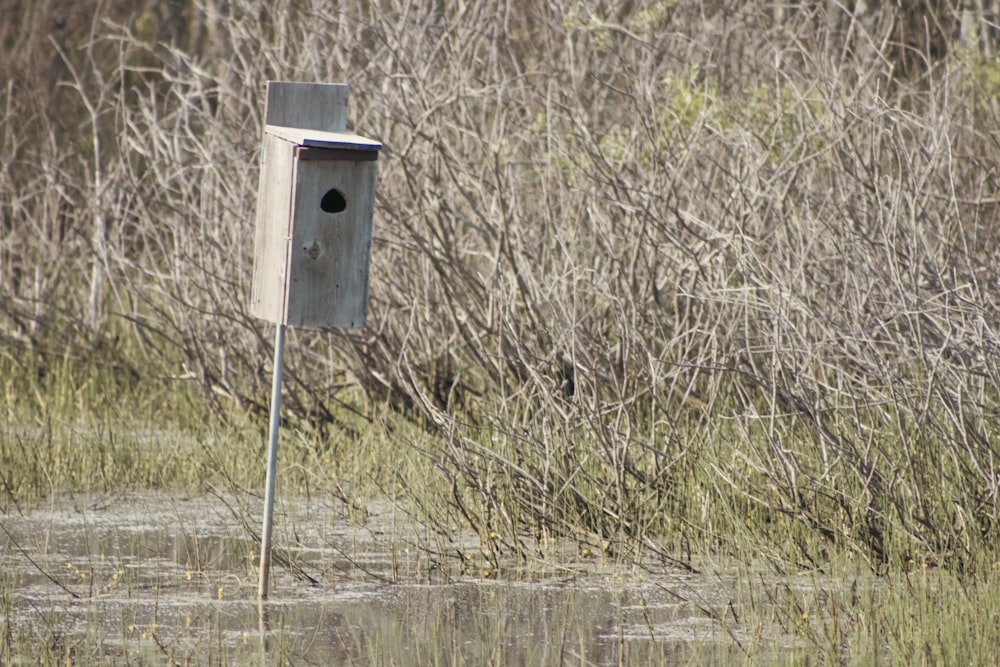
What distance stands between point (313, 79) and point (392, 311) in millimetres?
1239

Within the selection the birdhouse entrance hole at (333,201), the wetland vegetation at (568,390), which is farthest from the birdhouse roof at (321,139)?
the wetland vegetation at (568,390)

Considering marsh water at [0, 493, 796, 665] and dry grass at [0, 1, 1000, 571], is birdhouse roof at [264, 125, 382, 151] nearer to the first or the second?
dry grass at [0, 1, 1000, 571]

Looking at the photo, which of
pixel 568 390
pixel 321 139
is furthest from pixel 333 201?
pixel 568 390

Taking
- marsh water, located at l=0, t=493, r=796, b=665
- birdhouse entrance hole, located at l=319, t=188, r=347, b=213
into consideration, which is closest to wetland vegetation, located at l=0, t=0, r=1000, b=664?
marsh water, located at l=0, t=493, r=796, b=665

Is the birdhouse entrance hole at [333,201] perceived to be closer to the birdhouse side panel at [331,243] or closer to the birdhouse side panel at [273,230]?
the birdhouse side panel at [331,243]

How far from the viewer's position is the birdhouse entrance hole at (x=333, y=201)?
5312 mm

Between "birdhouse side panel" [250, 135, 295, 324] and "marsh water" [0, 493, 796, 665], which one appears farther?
"birdhouse side panel" [250, 135, 295, 324]

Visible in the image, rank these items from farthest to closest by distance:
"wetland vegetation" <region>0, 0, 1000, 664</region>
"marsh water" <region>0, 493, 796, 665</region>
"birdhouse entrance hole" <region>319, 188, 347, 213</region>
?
1. "birdhouse entrance hole" <region>319, 188, 347, 213</region>
2. "wetland vegetation" <region>0, 0, 1000, 664</region>
3. "marsh water" <region>0, 493, 796, 665</region>

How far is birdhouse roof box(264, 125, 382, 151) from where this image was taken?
5.09 metres

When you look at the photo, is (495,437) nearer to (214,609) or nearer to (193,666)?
(214,609)

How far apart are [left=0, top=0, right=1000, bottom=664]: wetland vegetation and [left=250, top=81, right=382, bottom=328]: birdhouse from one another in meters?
0.41

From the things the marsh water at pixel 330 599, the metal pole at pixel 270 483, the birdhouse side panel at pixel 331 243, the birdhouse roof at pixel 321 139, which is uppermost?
the birdhouse roof at pixel 321 139

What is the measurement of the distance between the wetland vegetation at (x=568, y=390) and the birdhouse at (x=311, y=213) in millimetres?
410

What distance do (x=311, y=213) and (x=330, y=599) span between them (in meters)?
1.30
